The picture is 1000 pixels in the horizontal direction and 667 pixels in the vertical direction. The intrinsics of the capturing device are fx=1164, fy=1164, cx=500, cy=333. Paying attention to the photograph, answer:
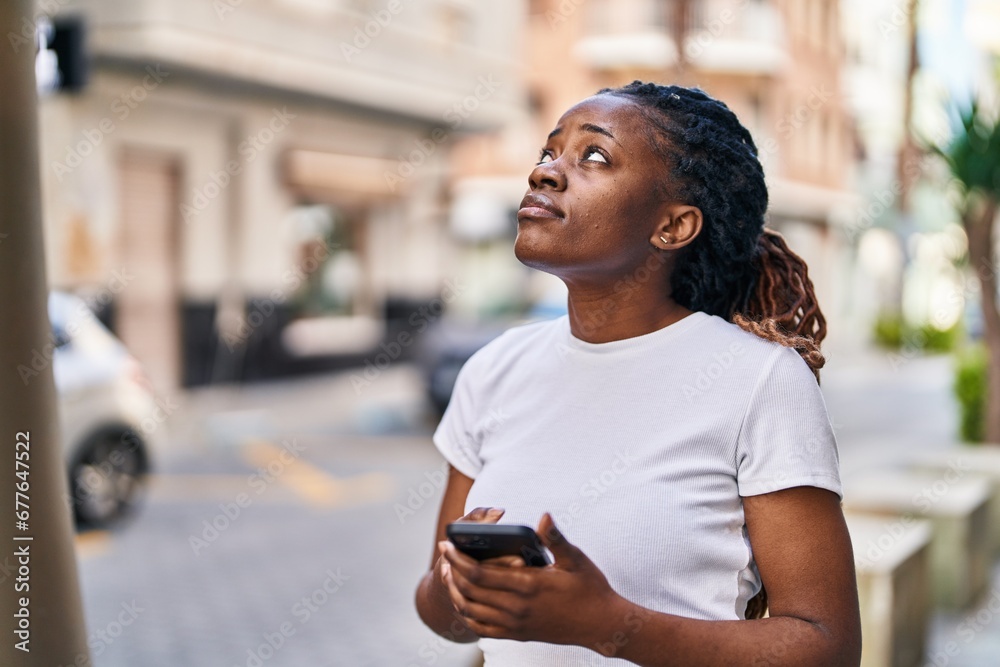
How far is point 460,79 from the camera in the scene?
774 inches

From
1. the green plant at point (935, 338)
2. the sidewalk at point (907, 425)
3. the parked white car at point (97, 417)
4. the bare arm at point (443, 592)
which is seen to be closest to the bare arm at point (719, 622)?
the bare arm at point (443, 592)

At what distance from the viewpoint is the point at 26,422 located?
198cm

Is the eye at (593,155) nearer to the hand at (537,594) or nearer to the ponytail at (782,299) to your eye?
the ponytail at (782,299)

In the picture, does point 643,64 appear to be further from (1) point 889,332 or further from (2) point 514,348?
(2) point 514,348

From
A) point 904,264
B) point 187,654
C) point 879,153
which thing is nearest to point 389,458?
point 187,654

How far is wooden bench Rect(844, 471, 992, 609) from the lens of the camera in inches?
209

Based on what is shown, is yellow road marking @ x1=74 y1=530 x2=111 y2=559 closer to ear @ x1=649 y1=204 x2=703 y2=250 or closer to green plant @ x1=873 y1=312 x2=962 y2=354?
ear @ x1=649 y1=204 x2=703 y2=250

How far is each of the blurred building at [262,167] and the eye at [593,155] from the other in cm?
1200

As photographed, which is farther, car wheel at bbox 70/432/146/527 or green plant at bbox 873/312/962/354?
green plant at bbox 873/312/962/354

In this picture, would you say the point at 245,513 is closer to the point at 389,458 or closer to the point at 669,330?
the point at 389,458

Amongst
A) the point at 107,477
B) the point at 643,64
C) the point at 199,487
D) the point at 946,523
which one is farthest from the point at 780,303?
the point at 643,64

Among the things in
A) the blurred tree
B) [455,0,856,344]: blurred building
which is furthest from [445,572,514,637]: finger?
[455,0,856,344]: blurred building

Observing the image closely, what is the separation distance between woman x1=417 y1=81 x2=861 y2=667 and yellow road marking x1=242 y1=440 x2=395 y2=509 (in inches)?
291

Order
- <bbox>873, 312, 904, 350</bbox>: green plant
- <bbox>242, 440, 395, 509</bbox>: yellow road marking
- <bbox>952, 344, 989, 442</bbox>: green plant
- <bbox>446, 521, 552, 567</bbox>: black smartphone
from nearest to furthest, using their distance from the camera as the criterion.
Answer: <bbox>446, 521, 552, 567</bbox>: black smartphone → <bbox>952, 344, 989, 442</bbox>: green plant → <bbox>242, 440, 395, 509</bbox>: yellow road marking → <bbox>873, 312, 904, 350</bbox>: green plant
